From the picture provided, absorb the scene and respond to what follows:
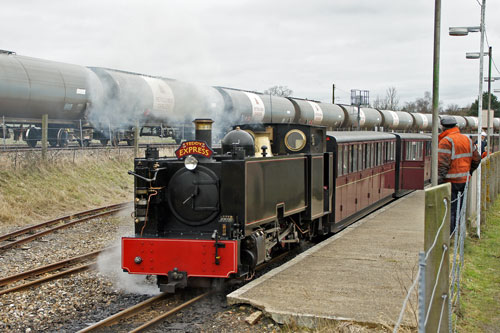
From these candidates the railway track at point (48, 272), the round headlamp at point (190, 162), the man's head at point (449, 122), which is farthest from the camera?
the man's head at point (449, 122)

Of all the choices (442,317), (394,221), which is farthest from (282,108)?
(442,317)

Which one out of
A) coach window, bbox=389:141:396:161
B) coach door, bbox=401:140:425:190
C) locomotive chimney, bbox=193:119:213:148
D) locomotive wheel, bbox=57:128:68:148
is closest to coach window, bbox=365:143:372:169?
coach window, bbox=389:141:396:161

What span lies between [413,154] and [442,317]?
15.1 meters

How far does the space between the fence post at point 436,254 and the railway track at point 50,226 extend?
8.04 metres

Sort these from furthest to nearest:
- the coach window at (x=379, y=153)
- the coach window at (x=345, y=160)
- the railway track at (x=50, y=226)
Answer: the coach window at (x=379, y=153) → the coach window at (x=345, y=160) → the railway track at (x=50, y=226)

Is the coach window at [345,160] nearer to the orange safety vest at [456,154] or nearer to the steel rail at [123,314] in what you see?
the orange safety vest at [456,154]

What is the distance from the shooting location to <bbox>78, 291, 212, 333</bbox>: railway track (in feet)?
19.1

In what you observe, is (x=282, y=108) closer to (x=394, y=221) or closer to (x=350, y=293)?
(x=394, y=221)

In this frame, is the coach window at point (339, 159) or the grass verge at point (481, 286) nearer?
the grass verge at point (481, 286)

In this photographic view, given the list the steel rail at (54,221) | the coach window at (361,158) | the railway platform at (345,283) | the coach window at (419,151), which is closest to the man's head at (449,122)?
the railway platform at (345,283)

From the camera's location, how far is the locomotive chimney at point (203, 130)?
7.53 meters

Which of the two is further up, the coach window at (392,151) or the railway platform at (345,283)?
the coach window at (392,151)

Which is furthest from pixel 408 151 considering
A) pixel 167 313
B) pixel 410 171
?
pixel 167 313

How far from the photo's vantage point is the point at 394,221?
11984 millimetres
